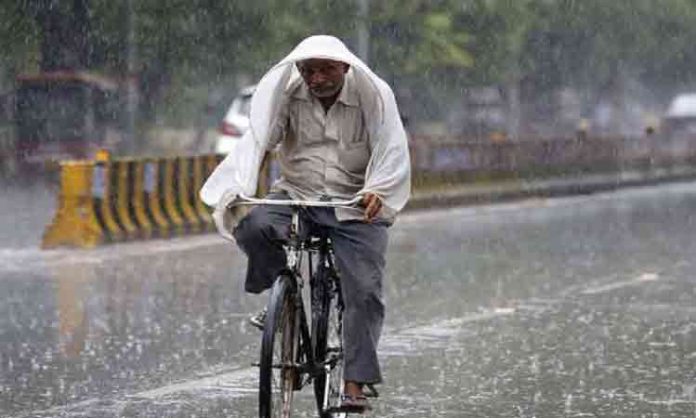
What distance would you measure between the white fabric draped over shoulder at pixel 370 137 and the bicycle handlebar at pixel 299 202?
0.03m

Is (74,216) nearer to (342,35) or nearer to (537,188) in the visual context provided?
(537,188)

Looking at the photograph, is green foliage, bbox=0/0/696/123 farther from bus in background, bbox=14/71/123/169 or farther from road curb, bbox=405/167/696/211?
road curb, bbox=405/167/696/211

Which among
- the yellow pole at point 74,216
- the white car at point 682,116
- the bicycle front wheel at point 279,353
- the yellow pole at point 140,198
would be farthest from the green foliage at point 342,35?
the bicycle front wheel at point 279,353

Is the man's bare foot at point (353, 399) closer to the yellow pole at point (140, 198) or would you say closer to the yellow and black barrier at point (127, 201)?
the yellow and black barrier at point (127, 201)

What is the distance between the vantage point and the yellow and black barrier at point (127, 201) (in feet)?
59.1

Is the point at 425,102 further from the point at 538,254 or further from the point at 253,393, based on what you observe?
the point at 253,393

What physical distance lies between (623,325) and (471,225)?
1024 cm

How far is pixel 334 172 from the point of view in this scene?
7.61 m

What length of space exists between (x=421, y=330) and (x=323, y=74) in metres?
4.45

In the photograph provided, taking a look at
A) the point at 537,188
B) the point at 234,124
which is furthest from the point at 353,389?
the point at 537,188

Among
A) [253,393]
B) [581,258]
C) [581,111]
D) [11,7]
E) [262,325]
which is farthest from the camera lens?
[581,111]

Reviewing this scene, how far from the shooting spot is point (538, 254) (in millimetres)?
17766

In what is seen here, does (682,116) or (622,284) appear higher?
(622,284)

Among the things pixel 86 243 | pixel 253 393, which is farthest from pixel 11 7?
pixel 253 393
